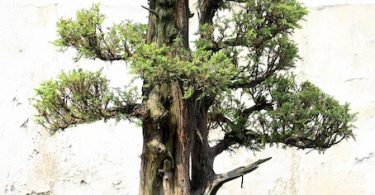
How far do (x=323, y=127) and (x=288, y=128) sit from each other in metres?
0.14

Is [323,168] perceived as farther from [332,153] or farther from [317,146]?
[317,146]

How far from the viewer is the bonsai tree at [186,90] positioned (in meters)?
2.21

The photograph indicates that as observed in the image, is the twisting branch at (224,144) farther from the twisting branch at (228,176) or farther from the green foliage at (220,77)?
the twisting branch at (228,176)

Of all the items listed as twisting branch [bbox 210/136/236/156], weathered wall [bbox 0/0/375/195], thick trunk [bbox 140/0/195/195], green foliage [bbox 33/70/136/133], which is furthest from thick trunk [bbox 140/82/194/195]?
weathered wall [bbox 0/0/375/195]

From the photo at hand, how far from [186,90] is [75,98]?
41cm

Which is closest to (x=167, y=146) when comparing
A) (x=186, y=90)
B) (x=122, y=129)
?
(x=186, y=90)

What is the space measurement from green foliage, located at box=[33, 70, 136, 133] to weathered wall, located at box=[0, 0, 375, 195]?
8.42 ft

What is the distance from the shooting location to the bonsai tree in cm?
221

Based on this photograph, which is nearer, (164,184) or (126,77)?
(164,184)

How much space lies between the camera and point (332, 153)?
4625mm

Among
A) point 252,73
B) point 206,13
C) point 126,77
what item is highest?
point 126,77

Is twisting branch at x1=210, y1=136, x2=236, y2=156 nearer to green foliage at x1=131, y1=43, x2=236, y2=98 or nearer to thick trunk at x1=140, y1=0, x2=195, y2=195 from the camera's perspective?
thick trunk at x1=140, y1=0, x2=195, y2=195

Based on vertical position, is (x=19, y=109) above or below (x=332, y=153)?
above

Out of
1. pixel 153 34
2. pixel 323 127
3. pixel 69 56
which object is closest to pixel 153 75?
pixel 153 34
